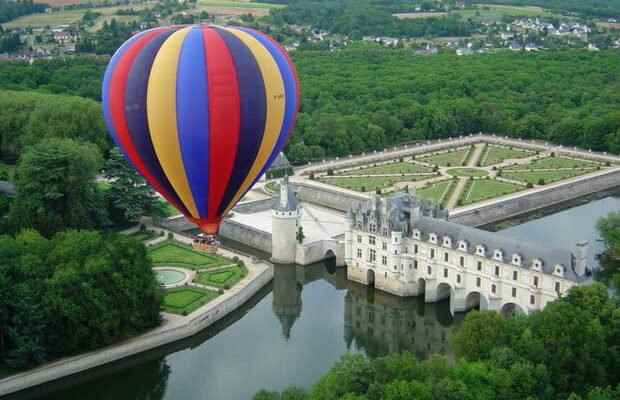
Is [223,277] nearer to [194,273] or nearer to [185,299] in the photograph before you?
[194,273]

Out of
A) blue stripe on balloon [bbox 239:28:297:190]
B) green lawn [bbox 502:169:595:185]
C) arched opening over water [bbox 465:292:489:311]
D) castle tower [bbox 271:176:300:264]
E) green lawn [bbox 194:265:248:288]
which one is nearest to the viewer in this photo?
blue stripe on balloon [bbox 239:28:297:190]

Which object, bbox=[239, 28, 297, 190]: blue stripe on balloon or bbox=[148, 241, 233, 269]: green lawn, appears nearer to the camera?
bbox=[239, 28, 297, 190]: blue stripe on balloon

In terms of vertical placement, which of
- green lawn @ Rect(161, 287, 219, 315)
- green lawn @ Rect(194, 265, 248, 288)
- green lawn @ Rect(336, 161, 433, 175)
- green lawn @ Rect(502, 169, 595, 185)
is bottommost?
green lawn @ Rect(161, 287, 219, 315)

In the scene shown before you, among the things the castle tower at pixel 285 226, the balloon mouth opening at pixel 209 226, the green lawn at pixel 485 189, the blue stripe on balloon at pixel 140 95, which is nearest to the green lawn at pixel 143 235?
the castle tower at pixel 285 226

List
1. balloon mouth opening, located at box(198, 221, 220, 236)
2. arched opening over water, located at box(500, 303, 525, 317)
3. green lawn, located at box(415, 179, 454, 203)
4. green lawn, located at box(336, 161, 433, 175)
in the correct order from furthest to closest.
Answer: green lawn, located at box(336, 161, 433, 175), green lawn, located at box(415, 179, 454, 203), arched opening over water, located at box(500, 303, 525, 317), balloon mouth opening, located at box(198, 221, 220, 236)

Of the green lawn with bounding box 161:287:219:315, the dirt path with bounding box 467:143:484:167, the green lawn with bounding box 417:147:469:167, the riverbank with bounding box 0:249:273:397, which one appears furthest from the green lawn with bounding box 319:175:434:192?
the green lawn with bounding box 161:287:219:315

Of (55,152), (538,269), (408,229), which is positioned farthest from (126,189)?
(538,269)

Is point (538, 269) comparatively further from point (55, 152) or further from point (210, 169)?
point (55, 152)

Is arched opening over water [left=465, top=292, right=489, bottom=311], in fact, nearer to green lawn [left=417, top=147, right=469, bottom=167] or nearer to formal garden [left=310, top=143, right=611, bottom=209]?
formal garden [left=310, top=143, right=611, bottom=209]
